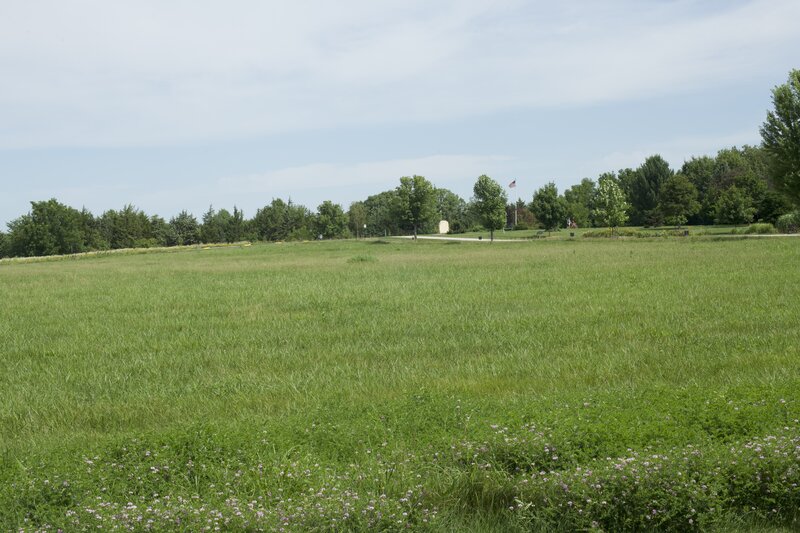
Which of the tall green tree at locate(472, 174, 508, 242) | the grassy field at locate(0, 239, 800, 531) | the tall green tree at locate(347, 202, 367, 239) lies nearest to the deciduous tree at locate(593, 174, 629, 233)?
the tall green tree at locate(472, 174, 508, 242)

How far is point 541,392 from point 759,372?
2.94m

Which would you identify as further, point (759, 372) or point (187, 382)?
point (187, 382)

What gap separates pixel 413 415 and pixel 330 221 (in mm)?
103166

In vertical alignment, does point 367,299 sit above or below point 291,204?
below

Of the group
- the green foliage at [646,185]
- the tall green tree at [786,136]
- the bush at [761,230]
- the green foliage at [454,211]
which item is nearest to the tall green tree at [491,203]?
the bush at [761,230]

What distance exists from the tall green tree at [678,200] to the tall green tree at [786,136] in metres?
36.6

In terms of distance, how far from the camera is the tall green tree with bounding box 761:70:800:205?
1753 inches

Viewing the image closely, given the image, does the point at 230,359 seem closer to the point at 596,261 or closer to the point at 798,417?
the point at 798,417

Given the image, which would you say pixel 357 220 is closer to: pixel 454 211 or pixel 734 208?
pixel 454 211

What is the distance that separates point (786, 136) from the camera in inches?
1784

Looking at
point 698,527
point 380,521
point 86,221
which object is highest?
point 86,221

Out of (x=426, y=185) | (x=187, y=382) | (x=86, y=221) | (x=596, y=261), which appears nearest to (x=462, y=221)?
(x=426, y=185)

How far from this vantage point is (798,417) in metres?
5.95

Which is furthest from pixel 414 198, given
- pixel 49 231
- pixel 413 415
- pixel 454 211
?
pixel 413 415
